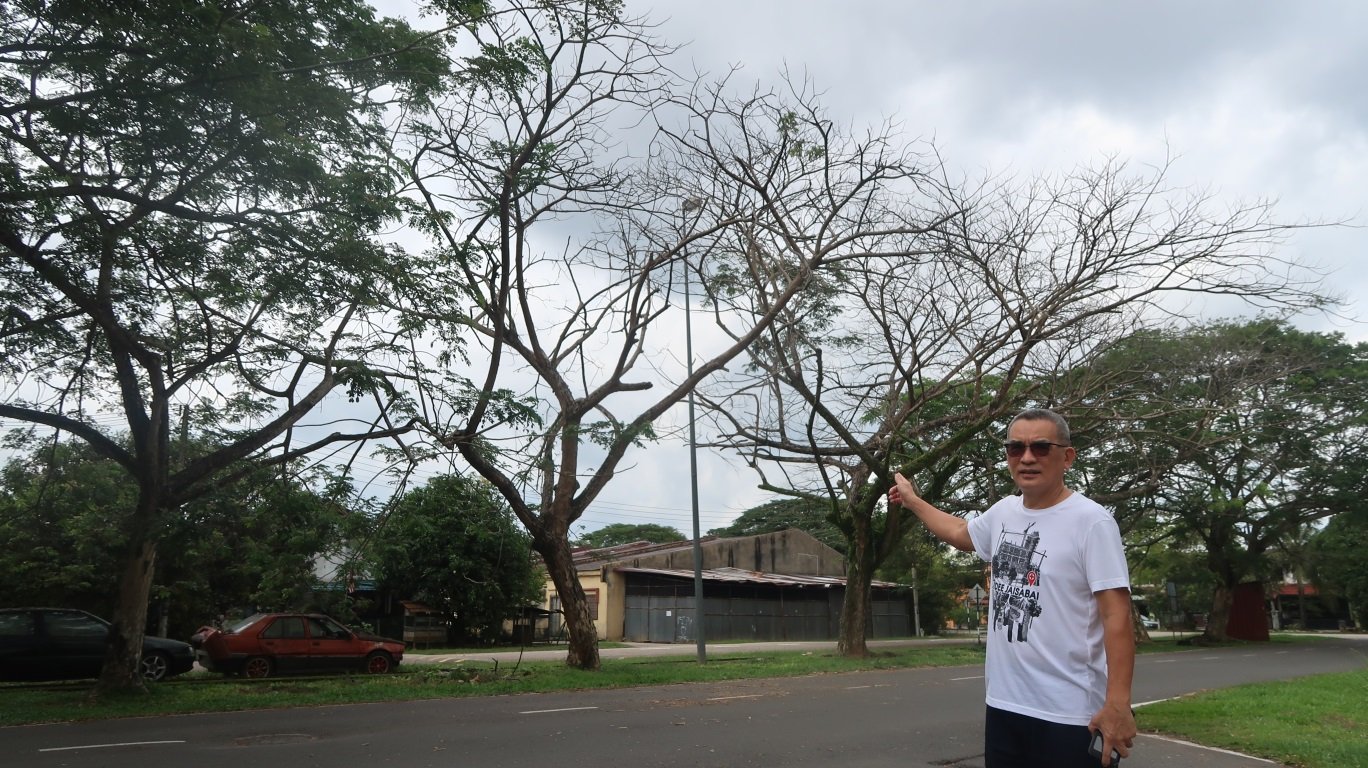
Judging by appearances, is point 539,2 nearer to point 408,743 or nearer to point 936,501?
point 408,743

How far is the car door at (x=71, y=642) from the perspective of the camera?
51.8 ft

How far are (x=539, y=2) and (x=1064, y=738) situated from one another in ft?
34.4

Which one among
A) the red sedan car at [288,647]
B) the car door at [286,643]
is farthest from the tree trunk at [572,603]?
the car door at [286,643]

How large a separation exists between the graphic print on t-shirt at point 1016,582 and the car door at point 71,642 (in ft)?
54.8

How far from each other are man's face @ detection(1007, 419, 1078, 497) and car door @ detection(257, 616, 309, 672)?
17686 millimetres

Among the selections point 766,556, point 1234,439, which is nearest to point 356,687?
point 1234,439

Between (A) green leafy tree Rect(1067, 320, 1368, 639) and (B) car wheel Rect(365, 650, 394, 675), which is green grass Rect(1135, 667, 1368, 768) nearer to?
(A) green leafy tree Rect(1067, 320, 1368, 639)

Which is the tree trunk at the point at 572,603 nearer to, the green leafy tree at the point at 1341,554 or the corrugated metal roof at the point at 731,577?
the corrugated metal roof at the point at 731,577

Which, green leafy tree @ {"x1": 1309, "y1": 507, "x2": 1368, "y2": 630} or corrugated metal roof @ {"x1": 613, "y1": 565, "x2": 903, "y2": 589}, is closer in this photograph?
green leafy tree @ {"x1": 1309, "y1": 507, "x2": 1368, "y2": 630}

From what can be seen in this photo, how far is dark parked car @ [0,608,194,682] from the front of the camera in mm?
15492

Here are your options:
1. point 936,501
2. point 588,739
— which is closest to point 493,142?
point 588,739

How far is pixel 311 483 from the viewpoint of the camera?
535 inches

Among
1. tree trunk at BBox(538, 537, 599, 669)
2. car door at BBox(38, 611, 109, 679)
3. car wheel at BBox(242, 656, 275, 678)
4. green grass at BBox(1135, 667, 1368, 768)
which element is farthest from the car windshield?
green grass at BBox(1135, 667, 1368, 768)

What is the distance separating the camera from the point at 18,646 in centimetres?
1550
